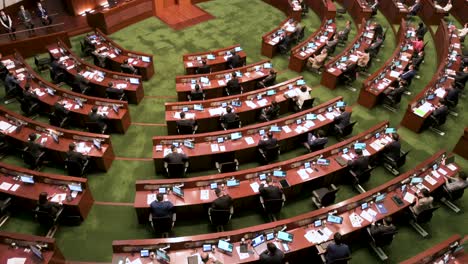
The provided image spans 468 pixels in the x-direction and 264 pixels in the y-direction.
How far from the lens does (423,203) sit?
7.45 m

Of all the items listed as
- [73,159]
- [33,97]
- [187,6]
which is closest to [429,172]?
[73,159]

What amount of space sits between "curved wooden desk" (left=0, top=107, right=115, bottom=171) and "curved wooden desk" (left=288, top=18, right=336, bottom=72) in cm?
698

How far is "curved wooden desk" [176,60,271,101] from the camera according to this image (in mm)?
11250

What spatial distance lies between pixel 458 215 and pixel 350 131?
3.11m

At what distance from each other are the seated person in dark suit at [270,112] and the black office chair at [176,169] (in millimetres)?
2753

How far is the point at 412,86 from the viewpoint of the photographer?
12.5 m

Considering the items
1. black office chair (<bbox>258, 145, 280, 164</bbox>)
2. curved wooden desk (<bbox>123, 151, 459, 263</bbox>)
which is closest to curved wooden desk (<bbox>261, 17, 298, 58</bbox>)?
black office chair (<bbox>258, 145, 280, 164</bbox>)

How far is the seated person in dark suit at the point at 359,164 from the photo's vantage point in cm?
823

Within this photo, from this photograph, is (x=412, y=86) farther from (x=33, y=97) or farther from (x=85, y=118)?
(x=33, y=97)

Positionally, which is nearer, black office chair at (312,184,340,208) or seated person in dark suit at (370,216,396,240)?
seated person in dark suit at (370,216,396,240)

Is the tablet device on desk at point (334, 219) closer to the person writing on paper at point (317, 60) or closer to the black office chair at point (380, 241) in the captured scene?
the black office chair at point (380, 241)

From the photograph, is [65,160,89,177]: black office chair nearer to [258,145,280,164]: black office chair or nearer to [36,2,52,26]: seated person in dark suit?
[258,145,280,164]: black office chair

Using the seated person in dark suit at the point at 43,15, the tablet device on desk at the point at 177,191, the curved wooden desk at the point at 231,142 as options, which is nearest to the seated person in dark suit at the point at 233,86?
the curved wooden desk at the point at 231,142

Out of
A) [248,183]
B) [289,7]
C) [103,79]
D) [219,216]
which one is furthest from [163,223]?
[289,7]
